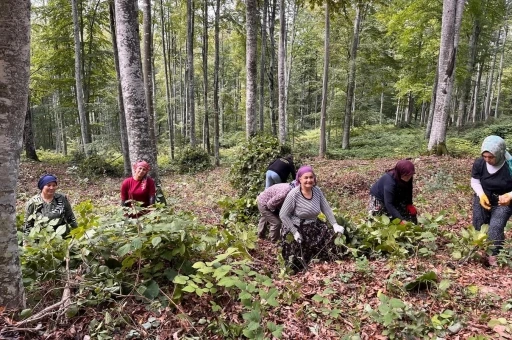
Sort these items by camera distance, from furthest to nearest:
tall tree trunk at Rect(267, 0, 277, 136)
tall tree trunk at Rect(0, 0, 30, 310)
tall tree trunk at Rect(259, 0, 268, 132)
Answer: tall tree trunk at Rect(259, 0, 268, 132)
tall tree trunk at Rect(267, 0, 277, 136)
tall tree trunk at Rect(0, 0, 30, 310)

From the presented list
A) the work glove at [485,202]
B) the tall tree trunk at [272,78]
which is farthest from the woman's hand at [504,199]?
the tall tree trunk at [272,78]

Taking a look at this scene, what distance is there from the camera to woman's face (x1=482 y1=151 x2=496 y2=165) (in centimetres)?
423

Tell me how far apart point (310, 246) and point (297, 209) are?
56 cm

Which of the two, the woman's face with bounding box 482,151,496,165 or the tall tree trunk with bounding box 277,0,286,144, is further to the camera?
the tall tree trunk with bounding box 277,0,286,144

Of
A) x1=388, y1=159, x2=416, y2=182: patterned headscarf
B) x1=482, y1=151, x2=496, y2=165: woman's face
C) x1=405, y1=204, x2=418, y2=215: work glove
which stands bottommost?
x1=405, y1=204, x2=418, y2=215: work glove

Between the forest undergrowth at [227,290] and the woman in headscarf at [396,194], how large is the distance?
1.46ft

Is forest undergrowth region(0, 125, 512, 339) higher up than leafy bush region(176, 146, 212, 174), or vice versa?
forest undergrowth region(0, 125, 512, 339)

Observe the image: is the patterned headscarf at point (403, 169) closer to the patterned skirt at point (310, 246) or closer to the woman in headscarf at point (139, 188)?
the patterned skirt at point (310, 246)

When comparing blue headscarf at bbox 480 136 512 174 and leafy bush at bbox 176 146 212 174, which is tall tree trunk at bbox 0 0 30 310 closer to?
blue headscarf at bbox 480 136 512 174

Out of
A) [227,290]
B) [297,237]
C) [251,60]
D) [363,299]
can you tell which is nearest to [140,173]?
[297,237]

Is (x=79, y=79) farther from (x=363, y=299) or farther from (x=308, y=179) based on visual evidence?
(x=363, y=299)

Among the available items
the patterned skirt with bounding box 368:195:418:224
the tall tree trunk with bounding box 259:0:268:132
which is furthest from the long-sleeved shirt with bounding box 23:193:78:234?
the tall tree trunk with bounding box 259:0:268:132

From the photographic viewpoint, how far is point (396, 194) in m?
4.83

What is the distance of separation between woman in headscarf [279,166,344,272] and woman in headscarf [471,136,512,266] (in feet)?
6.33
